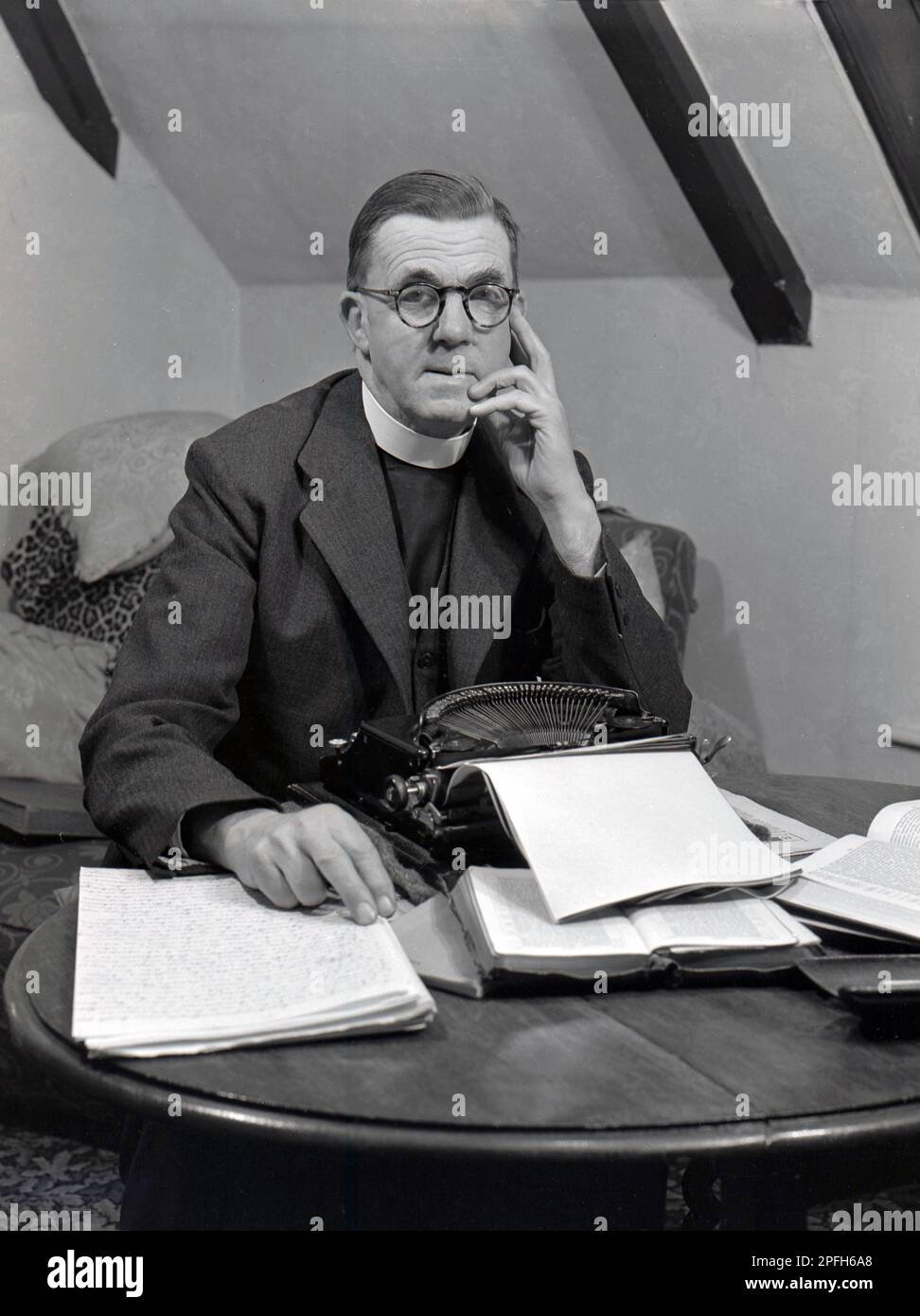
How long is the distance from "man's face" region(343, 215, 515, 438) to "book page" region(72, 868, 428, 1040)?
0.91m

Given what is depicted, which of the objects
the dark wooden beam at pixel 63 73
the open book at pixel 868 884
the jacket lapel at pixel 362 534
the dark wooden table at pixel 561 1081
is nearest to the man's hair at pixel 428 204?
the jacket lapel at pixel 362 534

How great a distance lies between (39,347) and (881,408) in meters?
2.37

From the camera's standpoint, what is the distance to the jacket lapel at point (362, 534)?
1.98 m

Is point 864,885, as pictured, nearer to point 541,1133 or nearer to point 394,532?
point 541,1133

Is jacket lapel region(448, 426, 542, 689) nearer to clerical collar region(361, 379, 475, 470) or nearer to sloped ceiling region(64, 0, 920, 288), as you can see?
clerical collar region(361, 379, 475, 470)

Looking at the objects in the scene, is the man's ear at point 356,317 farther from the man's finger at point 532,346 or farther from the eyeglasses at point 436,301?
the man's finger at point 532,346

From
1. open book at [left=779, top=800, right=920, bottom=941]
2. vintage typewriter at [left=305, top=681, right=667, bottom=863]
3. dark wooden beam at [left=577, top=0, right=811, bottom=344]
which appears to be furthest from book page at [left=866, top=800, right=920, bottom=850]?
dark wooden beam at [left=577, top=0, right=811, bottom=344]

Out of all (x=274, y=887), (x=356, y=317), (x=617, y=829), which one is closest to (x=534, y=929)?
(x=617, y=829)

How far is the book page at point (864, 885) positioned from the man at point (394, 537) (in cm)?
54

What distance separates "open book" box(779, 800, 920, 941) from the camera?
53.7 inches

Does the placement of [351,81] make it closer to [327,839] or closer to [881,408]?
[881,408]

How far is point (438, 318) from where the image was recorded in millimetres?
2020

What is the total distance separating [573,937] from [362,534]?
904 millimetres
